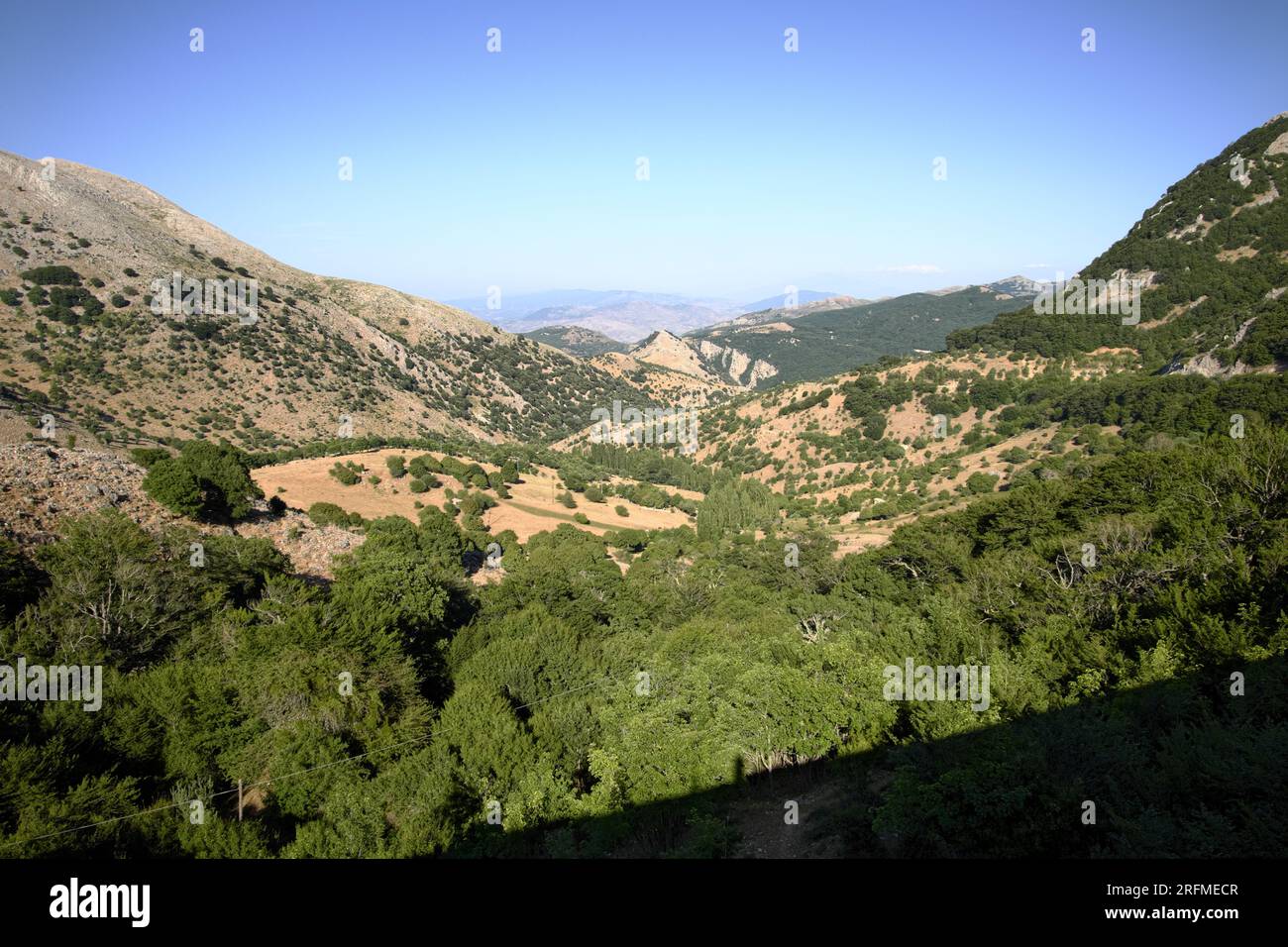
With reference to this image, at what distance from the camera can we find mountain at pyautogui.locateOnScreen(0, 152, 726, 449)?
77.3m

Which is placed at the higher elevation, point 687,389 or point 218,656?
point 687,389

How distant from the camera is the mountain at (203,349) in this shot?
3044 inches

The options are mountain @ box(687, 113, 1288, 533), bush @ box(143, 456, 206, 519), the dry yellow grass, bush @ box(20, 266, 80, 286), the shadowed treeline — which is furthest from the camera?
bush @ box(20, 266, 80, 286)

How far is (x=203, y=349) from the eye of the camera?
93.2 m

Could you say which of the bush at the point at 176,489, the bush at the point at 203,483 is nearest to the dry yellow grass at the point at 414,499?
the bush at the point at 203,483

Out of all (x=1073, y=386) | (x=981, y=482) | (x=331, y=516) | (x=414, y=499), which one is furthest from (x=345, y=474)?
(x=1073, y=386)

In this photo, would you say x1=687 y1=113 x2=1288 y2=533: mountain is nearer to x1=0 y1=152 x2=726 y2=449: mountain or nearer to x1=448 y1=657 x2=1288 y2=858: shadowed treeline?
x1=448 y1=657 x2=1288 y2=858: shadowed treeline

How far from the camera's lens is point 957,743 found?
1541cm

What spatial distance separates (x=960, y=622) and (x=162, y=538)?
32.8 meters

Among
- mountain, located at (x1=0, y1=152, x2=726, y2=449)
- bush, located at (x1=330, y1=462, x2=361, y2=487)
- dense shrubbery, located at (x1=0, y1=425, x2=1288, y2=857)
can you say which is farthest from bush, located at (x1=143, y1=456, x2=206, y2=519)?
mountain, located at (x1=0, y1=152, x2=726, y2=449)
